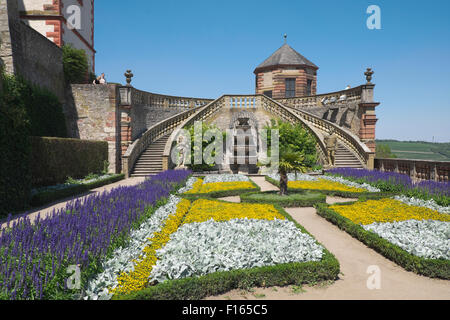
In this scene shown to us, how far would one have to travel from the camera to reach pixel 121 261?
12.7ft

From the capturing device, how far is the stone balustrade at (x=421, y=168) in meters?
12.5

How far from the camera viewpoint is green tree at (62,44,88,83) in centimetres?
1850

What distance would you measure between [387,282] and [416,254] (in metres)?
0.98

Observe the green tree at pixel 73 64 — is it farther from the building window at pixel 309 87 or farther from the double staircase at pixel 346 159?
the building window at pixel 309 87

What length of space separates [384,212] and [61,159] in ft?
42.6

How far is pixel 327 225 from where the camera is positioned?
7.26 meters

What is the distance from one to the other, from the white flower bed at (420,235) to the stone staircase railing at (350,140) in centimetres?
1293

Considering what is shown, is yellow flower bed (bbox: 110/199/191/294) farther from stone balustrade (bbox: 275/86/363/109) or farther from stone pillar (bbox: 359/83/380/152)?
stone balustrade (bbox: 275/86/363/109)

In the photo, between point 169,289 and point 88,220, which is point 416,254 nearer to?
point 169,289

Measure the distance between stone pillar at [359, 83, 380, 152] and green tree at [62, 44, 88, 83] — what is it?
2020 centimetres

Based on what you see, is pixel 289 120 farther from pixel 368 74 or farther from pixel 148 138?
A: pixel 148 138
